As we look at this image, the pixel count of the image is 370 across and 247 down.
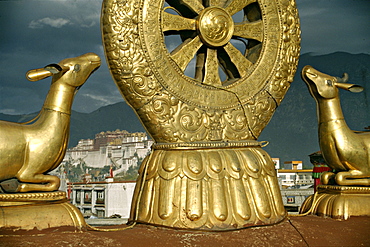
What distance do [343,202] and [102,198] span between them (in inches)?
526

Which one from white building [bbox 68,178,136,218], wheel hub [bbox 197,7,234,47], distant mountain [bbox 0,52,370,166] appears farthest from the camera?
distant mountain [bbox 0,52,370,166]

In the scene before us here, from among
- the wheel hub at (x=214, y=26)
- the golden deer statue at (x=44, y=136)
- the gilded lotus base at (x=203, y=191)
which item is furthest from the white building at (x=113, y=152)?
the golden deer statue at (x=44, y=136)

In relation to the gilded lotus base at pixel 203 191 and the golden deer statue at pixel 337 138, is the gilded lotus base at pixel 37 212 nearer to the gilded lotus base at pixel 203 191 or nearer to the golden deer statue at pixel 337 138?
the gilded lotus base at pixel 203 191

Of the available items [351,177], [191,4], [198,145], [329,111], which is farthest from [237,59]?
[351,177]

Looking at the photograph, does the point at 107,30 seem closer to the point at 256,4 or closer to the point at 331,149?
the point at 256,4

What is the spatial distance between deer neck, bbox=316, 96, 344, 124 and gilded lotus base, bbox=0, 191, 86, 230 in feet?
8.22

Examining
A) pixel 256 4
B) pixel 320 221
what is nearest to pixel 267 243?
Answer: pixel 320 221

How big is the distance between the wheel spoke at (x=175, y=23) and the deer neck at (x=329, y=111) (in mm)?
1525

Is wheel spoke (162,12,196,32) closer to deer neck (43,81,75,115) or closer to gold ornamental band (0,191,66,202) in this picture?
deer neck (43,81,75,115)

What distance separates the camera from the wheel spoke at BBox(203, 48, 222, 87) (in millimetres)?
3947

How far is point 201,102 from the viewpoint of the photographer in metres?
3.85

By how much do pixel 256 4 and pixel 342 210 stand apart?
2.13 m

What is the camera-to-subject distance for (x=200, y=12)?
3.88 meters

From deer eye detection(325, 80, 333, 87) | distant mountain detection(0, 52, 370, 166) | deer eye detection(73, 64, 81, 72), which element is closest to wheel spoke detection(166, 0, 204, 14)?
deer eye detection(73, 64, 81, 72)
